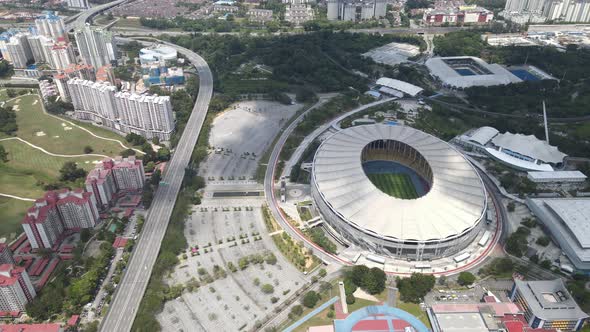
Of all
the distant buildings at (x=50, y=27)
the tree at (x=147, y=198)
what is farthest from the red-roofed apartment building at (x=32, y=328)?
the distant buildings at (x=50, y=27)

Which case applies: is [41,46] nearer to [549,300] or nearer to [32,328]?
[32,328]

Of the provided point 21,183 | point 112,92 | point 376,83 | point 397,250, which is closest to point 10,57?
point 112,92

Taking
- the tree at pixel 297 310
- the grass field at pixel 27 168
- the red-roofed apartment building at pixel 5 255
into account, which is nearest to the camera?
the tree at pixel 297 310

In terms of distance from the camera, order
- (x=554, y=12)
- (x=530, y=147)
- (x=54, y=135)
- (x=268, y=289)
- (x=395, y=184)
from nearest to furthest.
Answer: (x=268, y=289)
(x=395, y=184)
(x=530, y=147)
(x=54, y=135)
(x=554, y=12)

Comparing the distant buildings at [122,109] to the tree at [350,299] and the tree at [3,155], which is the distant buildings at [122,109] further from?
the tree at [350,299]

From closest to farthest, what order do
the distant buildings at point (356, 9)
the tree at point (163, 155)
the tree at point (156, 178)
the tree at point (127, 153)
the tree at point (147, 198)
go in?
the tree at point (147, 198) < the tree at point (156, 178) < the tree at point (163, 155) < the tree at point (127, 153) < the distant buildings at point (356, 9)

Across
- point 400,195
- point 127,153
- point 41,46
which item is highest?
point 41,46

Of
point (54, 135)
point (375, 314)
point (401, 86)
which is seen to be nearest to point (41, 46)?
point (54, 135)

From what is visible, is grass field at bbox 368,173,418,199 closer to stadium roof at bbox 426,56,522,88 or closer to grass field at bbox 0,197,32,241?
stadium roof at bbox 426,56,522,88
